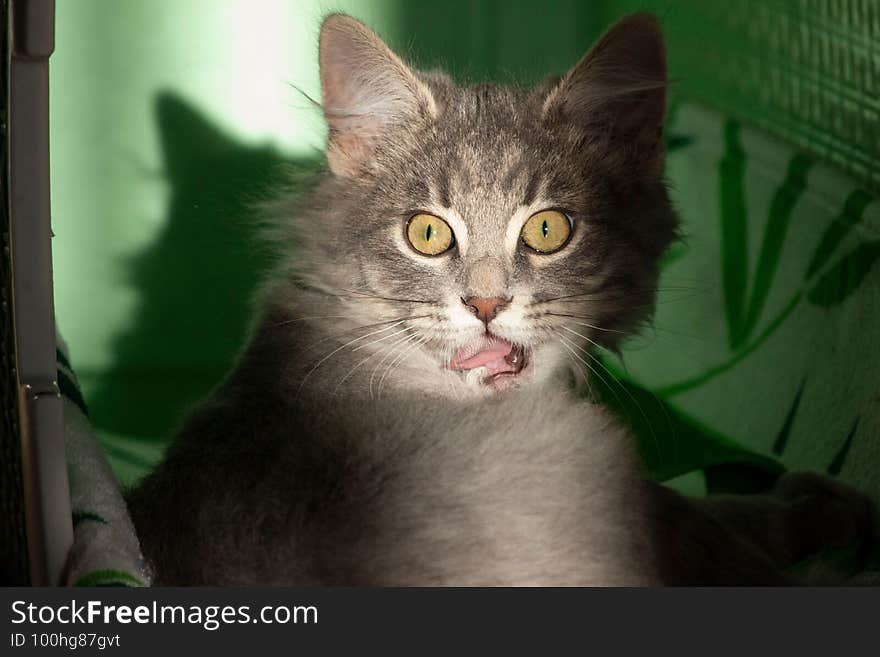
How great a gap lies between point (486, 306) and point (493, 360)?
0.11 metres

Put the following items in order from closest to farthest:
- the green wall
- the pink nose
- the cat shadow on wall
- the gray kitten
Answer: the gray kitten < the pink nose < the green wall < the cat shadow on wall

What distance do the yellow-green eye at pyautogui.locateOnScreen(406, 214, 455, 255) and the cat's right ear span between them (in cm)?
20

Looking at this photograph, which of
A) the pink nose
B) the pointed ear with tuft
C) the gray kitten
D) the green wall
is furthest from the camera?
the green wall

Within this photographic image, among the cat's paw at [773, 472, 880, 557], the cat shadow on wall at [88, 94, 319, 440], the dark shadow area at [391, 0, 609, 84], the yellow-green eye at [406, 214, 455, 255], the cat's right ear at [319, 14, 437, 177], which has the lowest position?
the cat's paw at [773, 472, 880, 557]

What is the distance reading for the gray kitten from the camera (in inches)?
49.3

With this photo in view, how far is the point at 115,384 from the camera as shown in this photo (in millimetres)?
2340

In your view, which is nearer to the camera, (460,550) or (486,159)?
(460,550)

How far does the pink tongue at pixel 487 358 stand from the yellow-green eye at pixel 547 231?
0.58ft

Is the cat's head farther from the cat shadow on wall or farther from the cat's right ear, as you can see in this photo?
the cat shadow on wall

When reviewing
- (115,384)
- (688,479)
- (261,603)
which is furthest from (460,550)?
(115,384)

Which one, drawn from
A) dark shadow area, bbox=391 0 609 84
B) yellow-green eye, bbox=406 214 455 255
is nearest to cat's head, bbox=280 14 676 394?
yellow-green eye, bbox=406 214 455 255

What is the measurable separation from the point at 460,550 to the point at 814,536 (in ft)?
3.21

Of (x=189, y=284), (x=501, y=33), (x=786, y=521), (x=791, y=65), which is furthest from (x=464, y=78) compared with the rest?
(x=786, y=521)

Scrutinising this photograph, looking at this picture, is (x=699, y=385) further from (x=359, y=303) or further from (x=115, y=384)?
(x=115, y=384)
